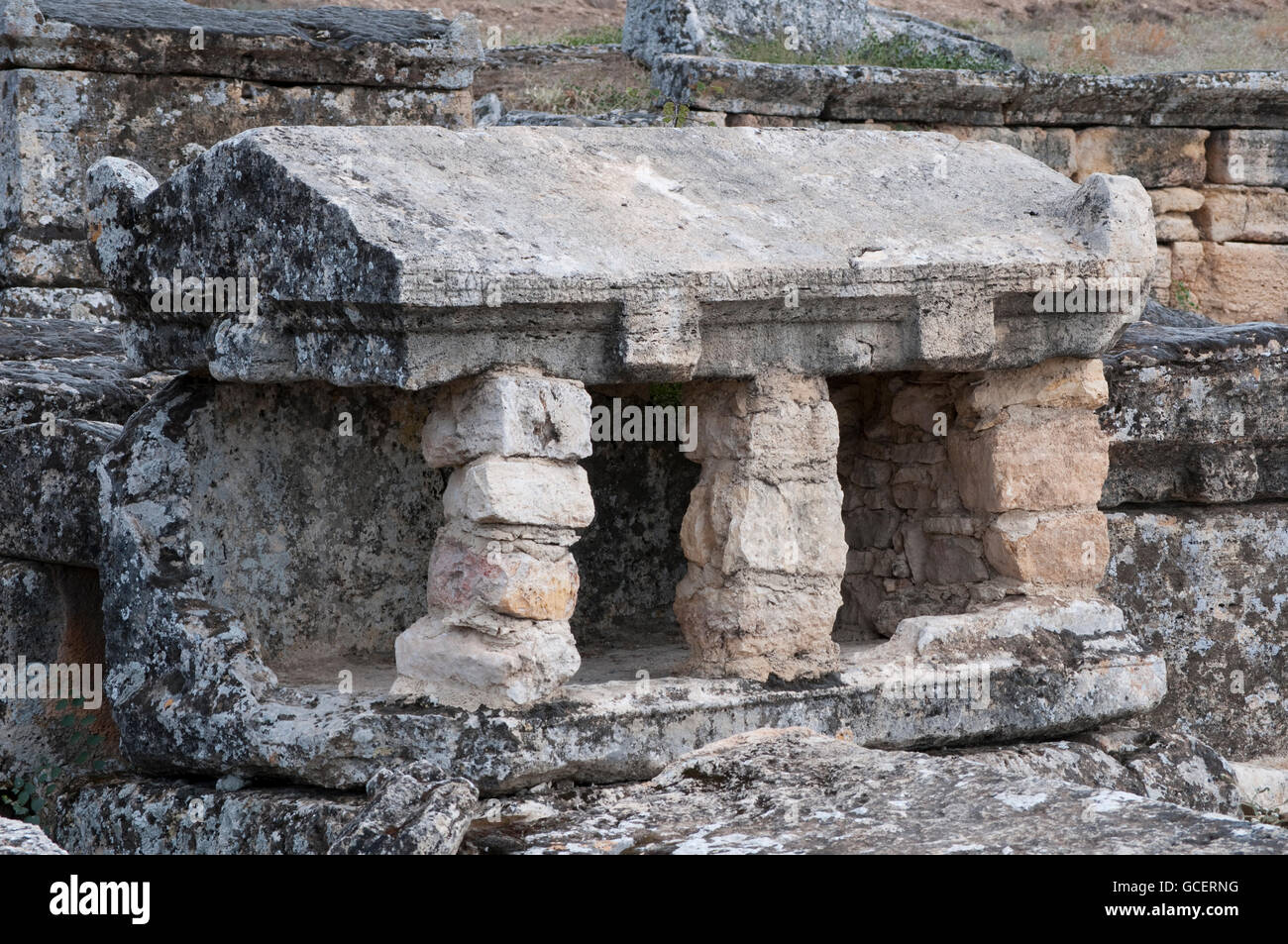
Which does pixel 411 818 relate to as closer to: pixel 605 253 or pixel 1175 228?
pixel 605 253

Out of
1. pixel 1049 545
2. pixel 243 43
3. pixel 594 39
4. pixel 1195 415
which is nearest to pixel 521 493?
pixel 1049 545

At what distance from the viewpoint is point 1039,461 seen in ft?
17.1

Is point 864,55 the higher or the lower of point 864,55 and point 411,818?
the higher

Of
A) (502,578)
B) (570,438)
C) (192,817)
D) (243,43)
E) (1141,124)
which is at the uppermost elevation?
(1141,124)

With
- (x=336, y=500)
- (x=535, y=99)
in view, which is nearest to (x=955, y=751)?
(x=336, y=500)

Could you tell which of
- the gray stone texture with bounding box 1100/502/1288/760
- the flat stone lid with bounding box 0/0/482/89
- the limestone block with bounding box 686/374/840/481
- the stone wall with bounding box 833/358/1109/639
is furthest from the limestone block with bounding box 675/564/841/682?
the flat stone lid with bounding box 0/0/482/89

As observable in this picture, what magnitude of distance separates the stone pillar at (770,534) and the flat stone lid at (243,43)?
3782 millimetres

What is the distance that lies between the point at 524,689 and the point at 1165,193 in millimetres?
7313

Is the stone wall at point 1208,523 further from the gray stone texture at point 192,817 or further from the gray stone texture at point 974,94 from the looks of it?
the gray stone texture at point 974,94

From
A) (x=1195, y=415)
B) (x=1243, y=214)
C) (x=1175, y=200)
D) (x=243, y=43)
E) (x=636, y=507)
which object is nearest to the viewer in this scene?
(x=636, y=507)

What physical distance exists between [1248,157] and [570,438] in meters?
7.40

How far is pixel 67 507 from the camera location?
16.8 feet

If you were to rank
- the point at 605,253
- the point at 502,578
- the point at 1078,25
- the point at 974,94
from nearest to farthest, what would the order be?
the point at 502,578 < the point at 605,253 < the point at 974,94 < the point at 1078,25
